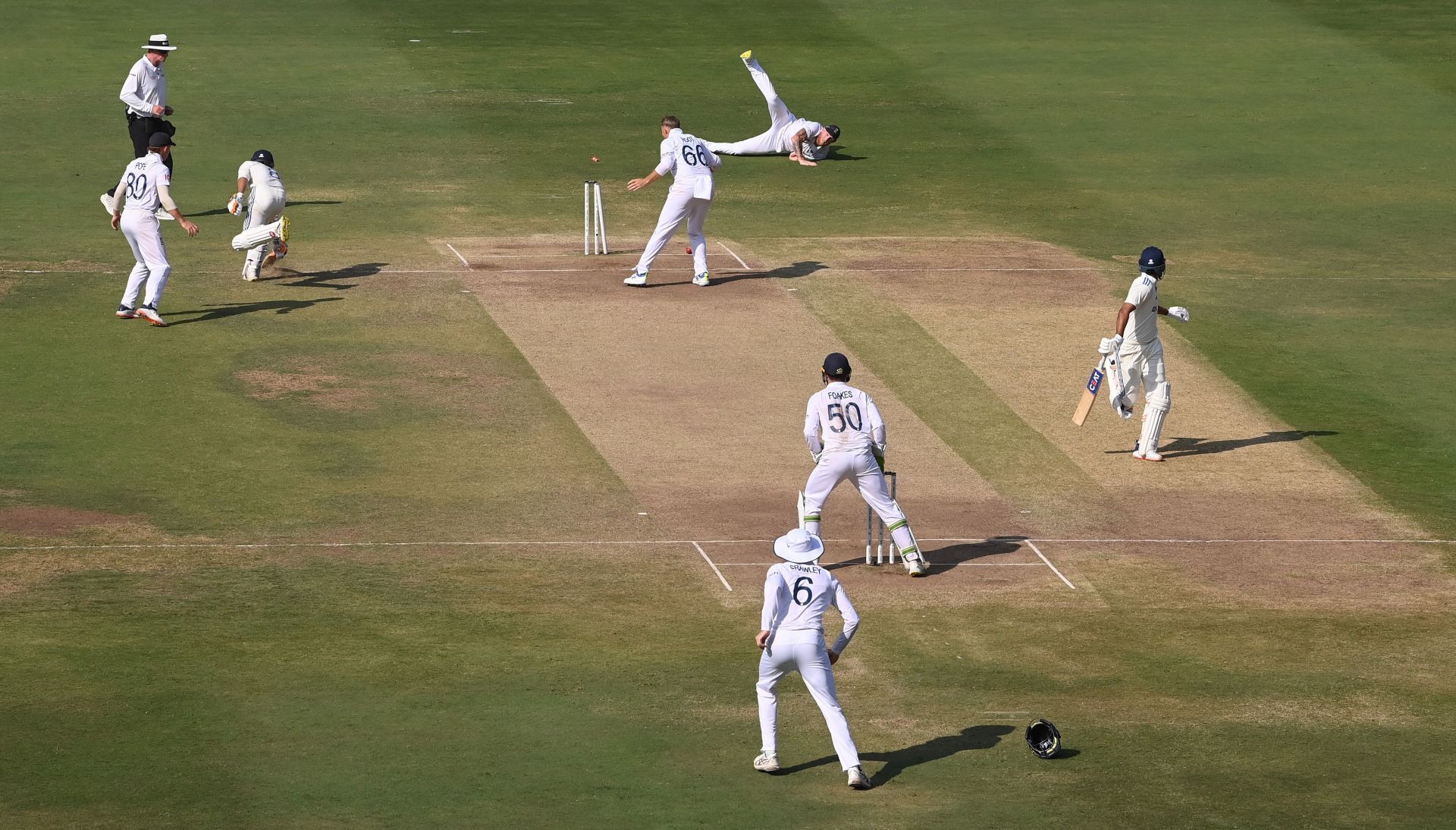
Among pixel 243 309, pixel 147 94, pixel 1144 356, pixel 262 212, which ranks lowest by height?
pixel 243 309

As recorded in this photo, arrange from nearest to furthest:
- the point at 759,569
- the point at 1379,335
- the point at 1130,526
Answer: the point at 759,569 → the point at 1130,526 → the point at 1379,335

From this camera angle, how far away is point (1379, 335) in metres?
26.5

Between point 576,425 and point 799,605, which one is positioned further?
point 576,425

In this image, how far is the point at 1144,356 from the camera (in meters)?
21.7

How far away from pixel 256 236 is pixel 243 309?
1051mm

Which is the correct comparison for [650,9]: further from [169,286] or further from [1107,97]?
[169,286]

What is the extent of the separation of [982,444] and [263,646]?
8759mm

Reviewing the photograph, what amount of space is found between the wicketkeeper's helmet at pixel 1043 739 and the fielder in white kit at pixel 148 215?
13.5m

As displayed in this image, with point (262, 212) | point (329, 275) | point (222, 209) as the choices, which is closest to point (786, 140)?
point (222, 209)

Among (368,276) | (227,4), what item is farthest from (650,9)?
(368,276)

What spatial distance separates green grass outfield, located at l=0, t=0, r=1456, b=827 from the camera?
14250 mm

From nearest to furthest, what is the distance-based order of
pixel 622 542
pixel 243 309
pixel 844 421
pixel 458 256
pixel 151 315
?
pixel 844 421
pixel 622 542
pixel 151 315
pixel 243 309
pixel 458 256

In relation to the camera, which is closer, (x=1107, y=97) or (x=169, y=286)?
(x=169, y=286)

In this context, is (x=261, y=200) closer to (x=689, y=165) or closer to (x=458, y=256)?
(x=458, y=256)
